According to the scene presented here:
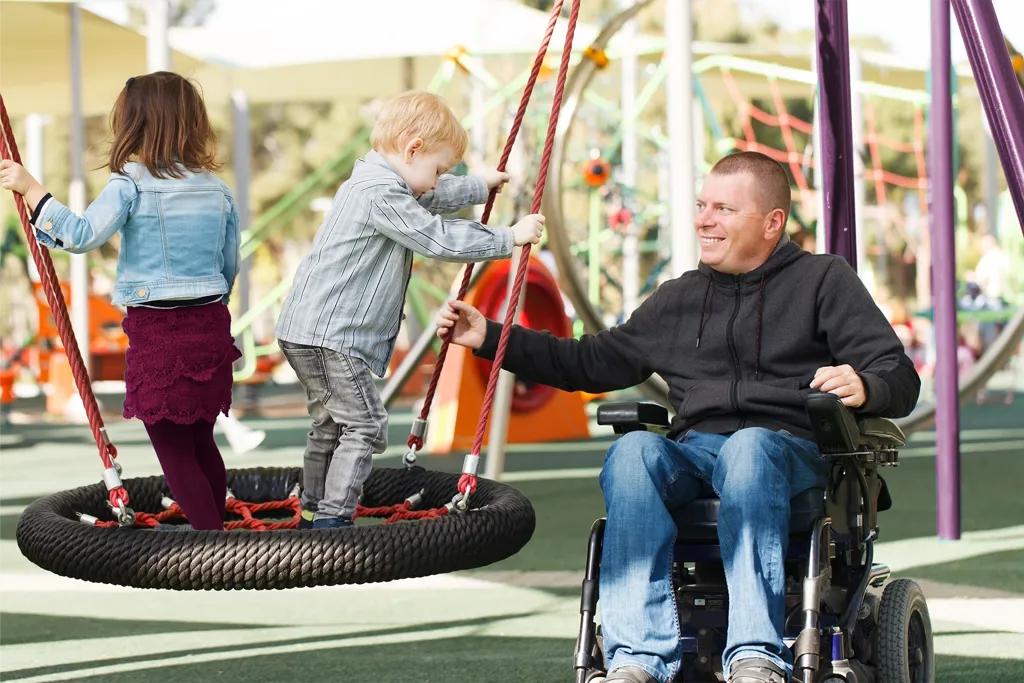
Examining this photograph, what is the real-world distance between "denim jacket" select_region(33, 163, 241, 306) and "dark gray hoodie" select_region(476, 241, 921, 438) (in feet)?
1.97

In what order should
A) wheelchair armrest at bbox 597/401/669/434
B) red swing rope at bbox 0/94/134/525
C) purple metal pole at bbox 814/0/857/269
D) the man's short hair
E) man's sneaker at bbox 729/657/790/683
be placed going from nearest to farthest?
man's sneaker at bbox 729/657/790/683
red swing rope at bbox 0/94/134/525
wheelchair armrest at bbox 597/401/669/434
the man's short hair
purple metal pole at bbox 814/0/857/269

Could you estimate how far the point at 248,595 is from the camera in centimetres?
443

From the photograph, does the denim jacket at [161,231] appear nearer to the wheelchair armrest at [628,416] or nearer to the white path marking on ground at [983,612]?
the wheelchair armrest at [628,416]

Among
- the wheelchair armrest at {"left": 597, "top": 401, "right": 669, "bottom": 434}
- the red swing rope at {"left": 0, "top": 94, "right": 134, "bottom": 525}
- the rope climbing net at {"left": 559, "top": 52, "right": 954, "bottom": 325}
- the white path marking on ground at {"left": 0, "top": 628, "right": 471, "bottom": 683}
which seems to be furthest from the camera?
the rope climbing net at {"left": 559, "top": 52, "right": 954, "bottom": 325}

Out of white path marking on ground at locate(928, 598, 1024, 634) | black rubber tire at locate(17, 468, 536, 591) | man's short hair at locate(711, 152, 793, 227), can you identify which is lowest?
white path marking on ground at locate(928, 598, 1024, 634)

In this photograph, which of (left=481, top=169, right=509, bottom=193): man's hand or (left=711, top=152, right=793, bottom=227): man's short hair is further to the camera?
(left=481, top=169, right=509, bottom=193): man's hand

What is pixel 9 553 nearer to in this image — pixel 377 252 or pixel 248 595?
pixel 248 595

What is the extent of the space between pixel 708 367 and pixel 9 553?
3.33m

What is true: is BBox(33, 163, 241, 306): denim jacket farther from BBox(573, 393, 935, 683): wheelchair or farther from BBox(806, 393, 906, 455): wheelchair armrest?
BBox(806, 393, 906, 455): wheelchair armrest

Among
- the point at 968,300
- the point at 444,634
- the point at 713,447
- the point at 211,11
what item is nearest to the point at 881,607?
the point at 713,447

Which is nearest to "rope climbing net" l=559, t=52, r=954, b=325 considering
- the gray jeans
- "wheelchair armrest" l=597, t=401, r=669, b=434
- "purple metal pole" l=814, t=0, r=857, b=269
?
"purple metal pole" l=814, t=0, r=857, b=269

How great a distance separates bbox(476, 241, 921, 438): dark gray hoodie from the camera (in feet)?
8.47

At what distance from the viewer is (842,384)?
2.44 m

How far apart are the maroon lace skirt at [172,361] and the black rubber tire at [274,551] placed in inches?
11.7
